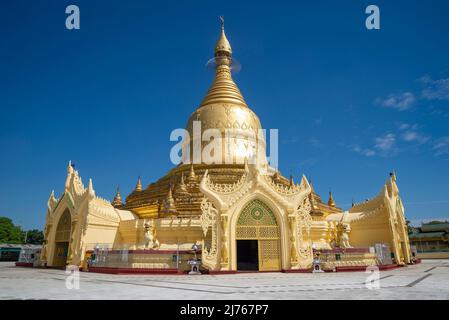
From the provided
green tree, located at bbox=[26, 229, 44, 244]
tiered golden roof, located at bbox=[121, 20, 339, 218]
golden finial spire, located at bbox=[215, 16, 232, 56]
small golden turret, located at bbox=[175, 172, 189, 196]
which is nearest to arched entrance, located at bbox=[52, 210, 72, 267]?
tiered golden roof, located at bbox=[121, 20, 339, 218]

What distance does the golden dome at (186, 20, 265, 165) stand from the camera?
1275 inches

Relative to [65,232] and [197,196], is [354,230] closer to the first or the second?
[197,196]

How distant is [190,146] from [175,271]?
59.9 feet

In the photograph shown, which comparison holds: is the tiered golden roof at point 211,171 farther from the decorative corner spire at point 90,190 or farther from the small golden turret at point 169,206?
the decorative corner spire at point 90,190

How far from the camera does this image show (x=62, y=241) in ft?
74.8

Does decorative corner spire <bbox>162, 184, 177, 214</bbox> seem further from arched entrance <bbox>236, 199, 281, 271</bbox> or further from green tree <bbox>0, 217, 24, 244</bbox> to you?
Answer: green tree <bbox>0, 217, 24, 244</bbox>

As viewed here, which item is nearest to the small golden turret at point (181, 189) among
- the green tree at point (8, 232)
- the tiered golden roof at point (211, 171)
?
the tiered golden roof at point (211, 171)

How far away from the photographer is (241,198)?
58.1 ft

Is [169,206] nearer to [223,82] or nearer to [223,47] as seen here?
[223,82]

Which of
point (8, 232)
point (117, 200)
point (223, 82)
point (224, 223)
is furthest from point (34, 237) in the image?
point (224, 223)

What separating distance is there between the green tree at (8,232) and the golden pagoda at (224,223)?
39.0m

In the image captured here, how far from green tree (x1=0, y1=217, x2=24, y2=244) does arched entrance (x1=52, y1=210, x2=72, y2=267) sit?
146 feet

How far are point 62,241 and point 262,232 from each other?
14131mm
